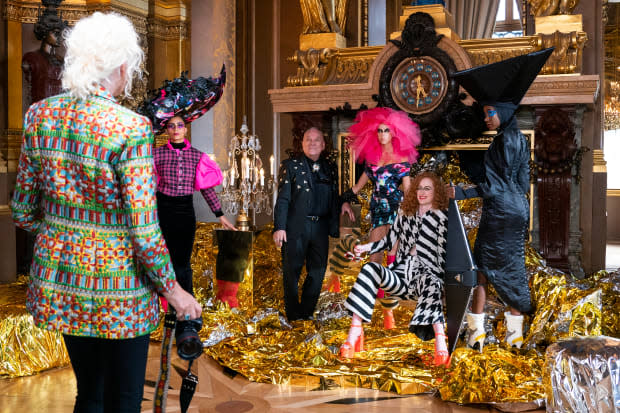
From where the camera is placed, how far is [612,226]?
1295 cm

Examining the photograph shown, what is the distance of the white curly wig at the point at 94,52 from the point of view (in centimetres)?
202

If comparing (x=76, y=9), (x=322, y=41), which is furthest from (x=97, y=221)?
(x=76, y=9)

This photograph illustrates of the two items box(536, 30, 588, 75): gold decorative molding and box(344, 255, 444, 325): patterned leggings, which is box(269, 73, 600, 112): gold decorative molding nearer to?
box(536, 30, 588, 75): gold decorative molding

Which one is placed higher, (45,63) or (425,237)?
(45,63)

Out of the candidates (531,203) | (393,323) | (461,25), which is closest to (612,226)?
(461,25)

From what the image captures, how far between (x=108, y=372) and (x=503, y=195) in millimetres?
3058

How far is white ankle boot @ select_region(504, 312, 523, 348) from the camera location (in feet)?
14.8

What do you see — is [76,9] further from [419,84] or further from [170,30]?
[419,84]

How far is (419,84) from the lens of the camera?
5930mm

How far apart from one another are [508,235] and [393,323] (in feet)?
4.19

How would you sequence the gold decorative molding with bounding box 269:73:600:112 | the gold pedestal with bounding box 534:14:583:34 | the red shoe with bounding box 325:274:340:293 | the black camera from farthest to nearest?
the red shoe with bounding box 325:274:340:293 < the gold pedestal with bounding box 534:14:583:34 < the gold decorative molding with bounding box 269:73:600:112 < the black camera

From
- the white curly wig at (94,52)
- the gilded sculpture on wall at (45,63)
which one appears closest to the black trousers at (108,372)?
the white curly wig at (94,52)

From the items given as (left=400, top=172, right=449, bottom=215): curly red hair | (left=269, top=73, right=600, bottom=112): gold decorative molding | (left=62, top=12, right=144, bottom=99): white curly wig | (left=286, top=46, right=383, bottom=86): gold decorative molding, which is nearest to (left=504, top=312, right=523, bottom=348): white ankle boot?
(left=400, top=172, right=449, bottom=215): curly red hair

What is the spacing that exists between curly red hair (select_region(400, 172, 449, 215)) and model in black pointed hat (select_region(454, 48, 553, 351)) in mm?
123
